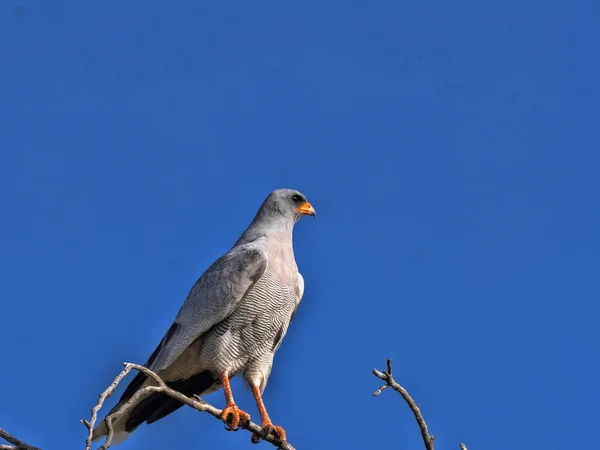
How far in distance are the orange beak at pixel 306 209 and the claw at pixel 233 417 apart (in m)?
2.24

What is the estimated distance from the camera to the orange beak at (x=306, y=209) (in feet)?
28.8

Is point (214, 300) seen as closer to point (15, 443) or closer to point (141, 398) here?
point (141, 398)

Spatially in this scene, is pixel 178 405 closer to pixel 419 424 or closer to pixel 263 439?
pixel 263 439

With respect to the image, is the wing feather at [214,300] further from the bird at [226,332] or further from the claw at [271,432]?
the claw at [271,432]

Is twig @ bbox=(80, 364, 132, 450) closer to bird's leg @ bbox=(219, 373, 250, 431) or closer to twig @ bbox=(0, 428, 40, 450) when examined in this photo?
twig @ bbox=(0, 428, 40, 450)

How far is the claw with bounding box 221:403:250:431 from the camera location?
23.7 ft

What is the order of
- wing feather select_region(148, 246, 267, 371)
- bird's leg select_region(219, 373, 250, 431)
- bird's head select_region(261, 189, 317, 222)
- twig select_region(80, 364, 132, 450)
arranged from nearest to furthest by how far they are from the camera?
twig select_region(80, 364, 132, 450) < bird's leg select_region(219, 373, 250, 431) < wing feather select_region(148, 246, 267, 371) < bird's head select_region(261, 189, 317, 222)

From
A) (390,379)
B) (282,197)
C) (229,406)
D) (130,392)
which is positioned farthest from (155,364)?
(390,379)

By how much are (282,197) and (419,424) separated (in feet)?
12.6

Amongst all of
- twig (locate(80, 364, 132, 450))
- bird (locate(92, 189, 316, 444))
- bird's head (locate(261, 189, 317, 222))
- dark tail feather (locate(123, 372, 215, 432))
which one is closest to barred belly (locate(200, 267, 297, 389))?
bird (locate(92, 189, 316, 444))

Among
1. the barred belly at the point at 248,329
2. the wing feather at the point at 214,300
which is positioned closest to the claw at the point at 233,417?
the barred belly at the point at 248,329

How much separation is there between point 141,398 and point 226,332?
1228mm

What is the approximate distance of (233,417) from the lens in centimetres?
727

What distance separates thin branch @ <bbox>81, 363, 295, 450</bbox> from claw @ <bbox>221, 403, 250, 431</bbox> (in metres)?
0.04
